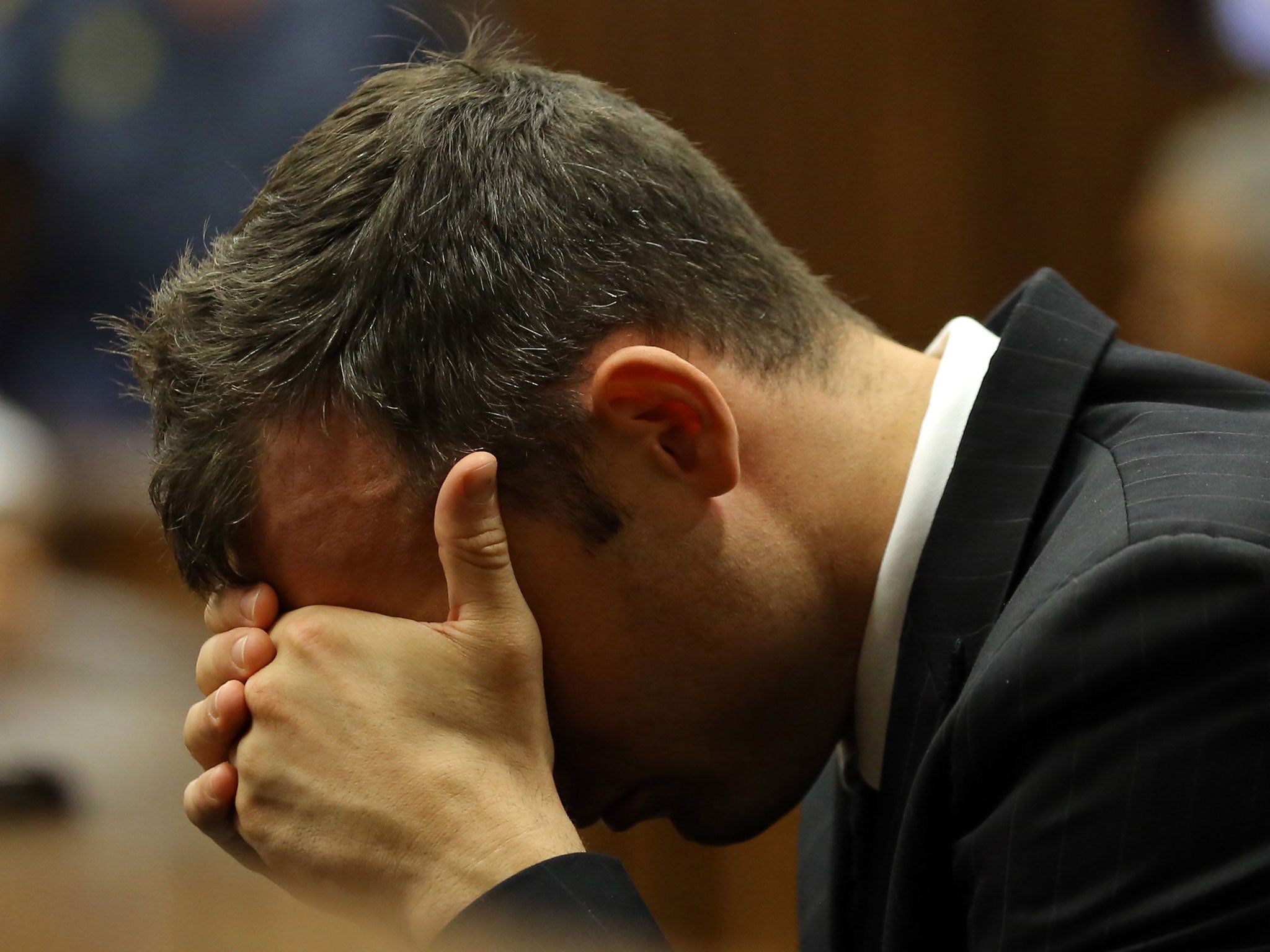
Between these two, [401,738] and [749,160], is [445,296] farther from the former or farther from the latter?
[749,160]

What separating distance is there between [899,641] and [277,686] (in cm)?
49

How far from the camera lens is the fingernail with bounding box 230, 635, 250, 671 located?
3.46 feet

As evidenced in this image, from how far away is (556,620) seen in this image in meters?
1.05

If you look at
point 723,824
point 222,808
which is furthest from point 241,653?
point 723,824

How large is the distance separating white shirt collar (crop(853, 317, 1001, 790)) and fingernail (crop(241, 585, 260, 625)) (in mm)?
492

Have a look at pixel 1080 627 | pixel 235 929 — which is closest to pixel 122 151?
pixel 1080 627

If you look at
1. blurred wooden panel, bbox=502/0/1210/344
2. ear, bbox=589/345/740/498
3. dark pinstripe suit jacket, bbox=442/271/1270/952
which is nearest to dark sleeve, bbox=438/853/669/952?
dark pinstripe suit jacket, bbox=442/271/1270/952

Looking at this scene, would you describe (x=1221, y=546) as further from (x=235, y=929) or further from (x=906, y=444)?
(x=235, y=929)

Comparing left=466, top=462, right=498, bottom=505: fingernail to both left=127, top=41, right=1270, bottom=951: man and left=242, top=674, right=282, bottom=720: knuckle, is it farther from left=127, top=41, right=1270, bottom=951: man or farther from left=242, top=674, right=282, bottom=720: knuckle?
left=242, top=674, right=282, bottom=720: knuckle

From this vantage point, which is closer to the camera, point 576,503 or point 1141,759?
point 1141,759

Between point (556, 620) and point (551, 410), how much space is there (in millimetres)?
167

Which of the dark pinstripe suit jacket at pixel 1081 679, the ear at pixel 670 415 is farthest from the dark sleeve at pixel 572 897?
the ear at pixel 670 415

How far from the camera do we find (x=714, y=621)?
1.07 metres

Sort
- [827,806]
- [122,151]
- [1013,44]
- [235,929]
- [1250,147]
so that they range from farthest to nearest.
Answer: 1. [1013,44]
2. [1250,147]
3. [122,151]
4. [827,806]
5. [235,929]
